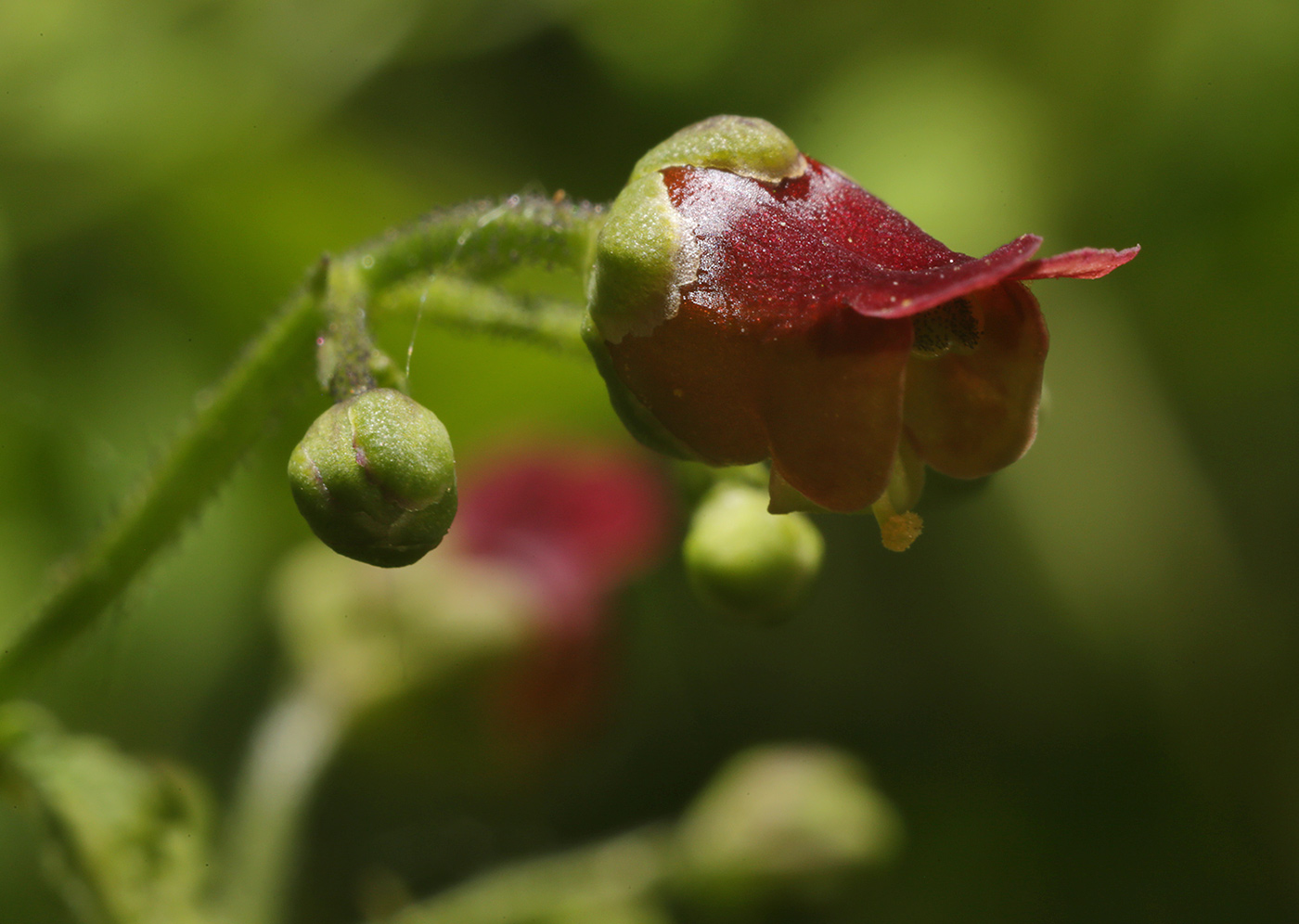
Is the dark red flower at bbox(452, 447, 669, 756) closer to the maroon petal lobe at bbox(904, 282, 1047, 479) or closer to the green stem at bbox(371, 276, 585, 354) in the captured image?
the green stem at bbox(371, 276, 585, 354)

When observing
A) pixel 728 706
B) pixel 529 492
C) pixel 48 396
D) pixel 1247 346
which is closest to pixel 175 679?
pixel 48 396

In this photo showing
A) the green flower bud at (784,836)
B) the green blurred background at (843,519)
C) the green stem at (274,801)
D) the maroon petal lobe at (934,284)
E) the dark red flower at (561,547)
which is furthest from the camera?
the green blurred background at (843,519)

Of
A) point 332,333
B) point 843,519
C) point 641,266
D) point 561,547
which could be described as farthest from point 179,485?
point 843,519

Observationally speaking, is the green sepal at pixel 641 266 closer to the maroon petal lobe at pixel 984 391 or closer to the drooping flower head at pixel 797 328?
the drooping flower head at pixel 797 328

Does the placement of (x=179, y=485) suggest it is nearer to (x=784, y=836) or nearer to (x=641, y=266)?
(x=641, y=266)

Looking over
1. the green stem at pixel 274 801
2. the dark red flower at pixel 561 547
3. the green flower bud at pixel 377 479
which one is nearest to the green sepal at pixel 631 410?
the green flower bud at pixel 377 479

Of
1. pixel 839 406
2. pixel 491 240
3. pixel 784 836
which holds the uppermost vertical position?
pixel 491 240

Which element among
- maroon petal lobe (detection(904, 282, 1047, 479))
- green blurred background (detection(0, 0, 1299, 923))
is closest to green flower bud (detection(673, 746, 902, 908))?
green blurred background (detection(0, 0, 1299, 923))
